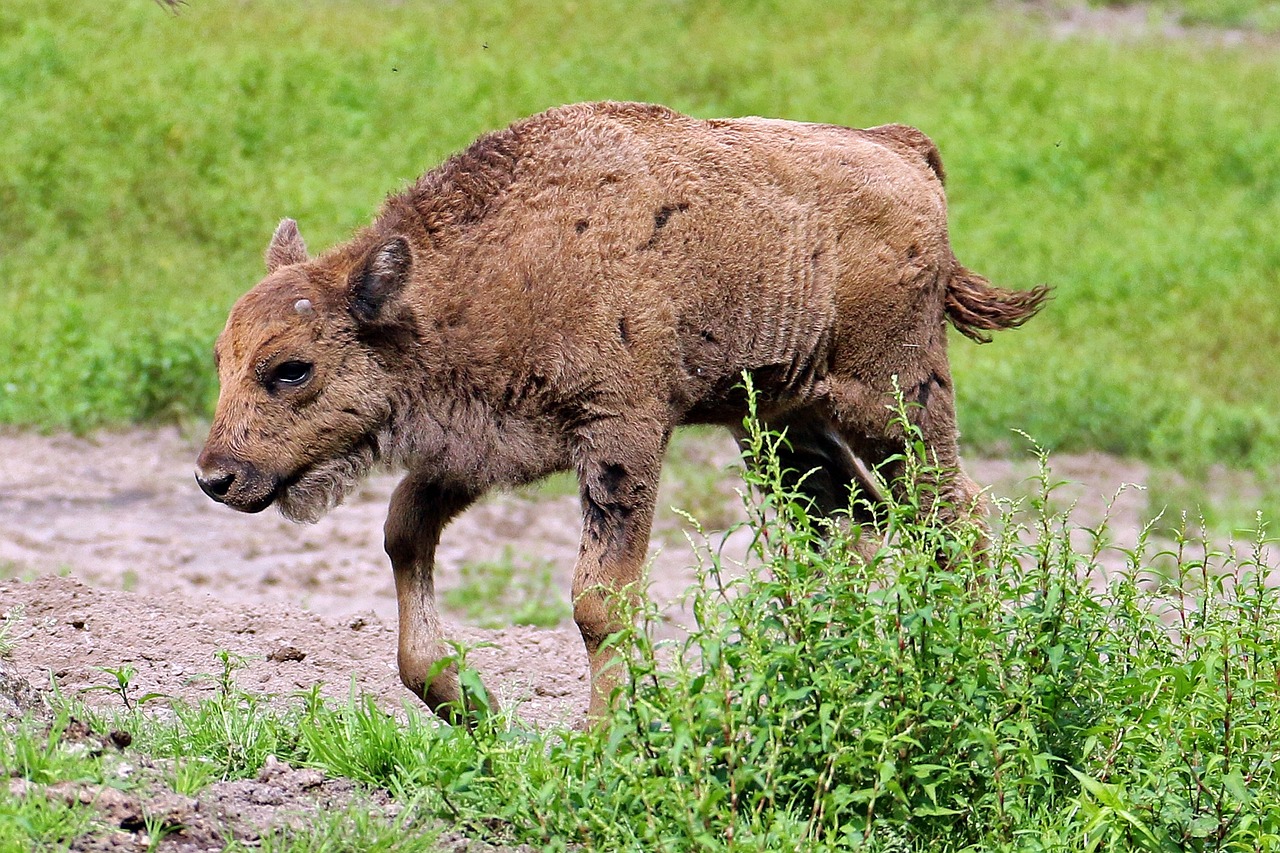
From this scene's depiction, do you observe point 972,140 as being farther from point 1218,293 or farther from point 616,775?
point 616,775

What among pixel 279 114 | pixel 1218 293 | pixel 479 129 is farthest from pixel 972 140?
pixel 279 114

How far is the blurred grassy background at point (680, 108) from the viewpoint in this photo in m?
12.5

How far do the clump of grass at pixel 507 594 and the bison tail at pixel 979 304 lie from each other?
123 inches

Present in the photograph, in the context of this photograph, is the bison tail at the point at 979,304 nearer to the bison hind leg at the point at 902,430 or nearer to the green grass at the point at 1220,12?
the bison hind leg at the point at 902,430

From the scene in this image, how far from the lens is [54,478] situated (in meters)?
10.4

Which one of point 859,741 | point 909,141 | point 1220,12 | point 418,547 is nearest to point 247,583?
point 418,547

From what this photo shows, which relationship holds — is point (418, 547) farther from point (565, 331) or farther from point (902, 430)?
point (902, 430)

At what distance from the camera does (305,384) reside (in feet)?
19.0

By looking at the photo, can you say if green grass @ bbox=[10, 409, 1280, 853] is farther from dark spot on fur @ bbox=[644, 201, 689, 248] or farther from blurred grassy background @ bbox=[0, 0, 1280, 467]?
blurred grassy background @ bbox=[0, 0, 1280, 467]

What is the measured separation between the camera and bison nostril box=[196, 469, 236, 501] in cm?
559

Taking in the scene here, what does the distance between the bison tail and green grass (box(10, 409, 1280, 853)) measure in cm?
223

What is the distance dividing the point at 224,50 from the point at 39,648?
42.0ft

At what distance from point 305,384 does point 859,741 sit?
2.41m

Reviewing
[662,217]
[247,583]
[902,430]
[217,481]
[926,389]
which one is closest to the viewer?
[217,481]
